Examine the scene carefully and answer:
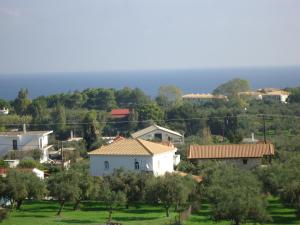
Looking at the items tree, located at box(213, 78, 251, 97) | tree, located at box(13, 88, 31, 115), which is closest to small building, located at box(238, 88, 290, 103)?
tree, located at box(213, 78, 251, 97)

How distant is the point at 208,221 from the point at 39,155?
30.2 metres

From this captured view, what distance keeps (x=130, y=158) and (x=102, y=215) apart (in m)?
10.9

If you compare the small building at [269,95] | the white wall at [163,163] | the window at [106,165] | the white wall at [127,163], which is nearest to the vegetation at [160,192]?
the white wall at [163,163]

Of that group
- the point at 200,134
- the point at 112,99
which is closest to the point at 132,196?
the point at 200,134

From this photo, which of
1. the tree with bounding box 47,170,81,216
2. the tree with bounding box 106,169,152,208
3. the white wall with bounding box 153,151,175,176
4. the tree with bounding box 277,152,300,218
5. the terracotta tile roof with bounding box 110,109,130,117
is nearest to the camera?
the tree with bounding box 277,152,300,218

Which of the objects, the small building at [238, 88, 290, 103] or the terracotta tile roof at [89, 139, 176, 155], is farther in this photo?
the small building at [238, 88, 290, 103]

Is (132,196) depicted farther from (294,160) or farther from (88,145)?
(88,145)

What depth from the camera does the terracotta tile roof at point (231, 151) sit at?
5469cm

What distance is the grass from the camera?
35.2 metres

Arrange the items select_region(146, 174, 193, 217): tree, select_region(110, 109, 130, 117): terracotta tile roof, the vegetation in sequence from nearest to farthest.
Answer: the vegetation < select_region(146, 174, 193, 217): tree < select_region(110, 109, 130, 117): terracotta tile roof

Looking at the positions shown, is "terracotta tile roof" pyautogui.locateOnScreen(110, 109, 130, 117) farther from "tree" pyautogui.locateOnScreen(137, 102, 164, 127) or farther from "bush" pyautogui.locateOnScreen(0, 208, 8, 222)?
"bush" pyautogui.locateOnScreen(0, 208, 8, 222)

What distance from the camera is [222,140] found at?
74.4 m

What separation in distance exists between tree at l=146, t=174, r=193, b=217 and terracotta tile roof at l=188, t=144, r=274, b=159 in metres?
16.1

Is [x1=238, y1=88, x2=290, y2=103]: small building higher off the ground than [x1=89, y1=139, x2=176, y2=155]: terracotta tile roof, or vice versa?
[x1=89, y1=139, x2=176, y2=155]: terracotta tile roof
